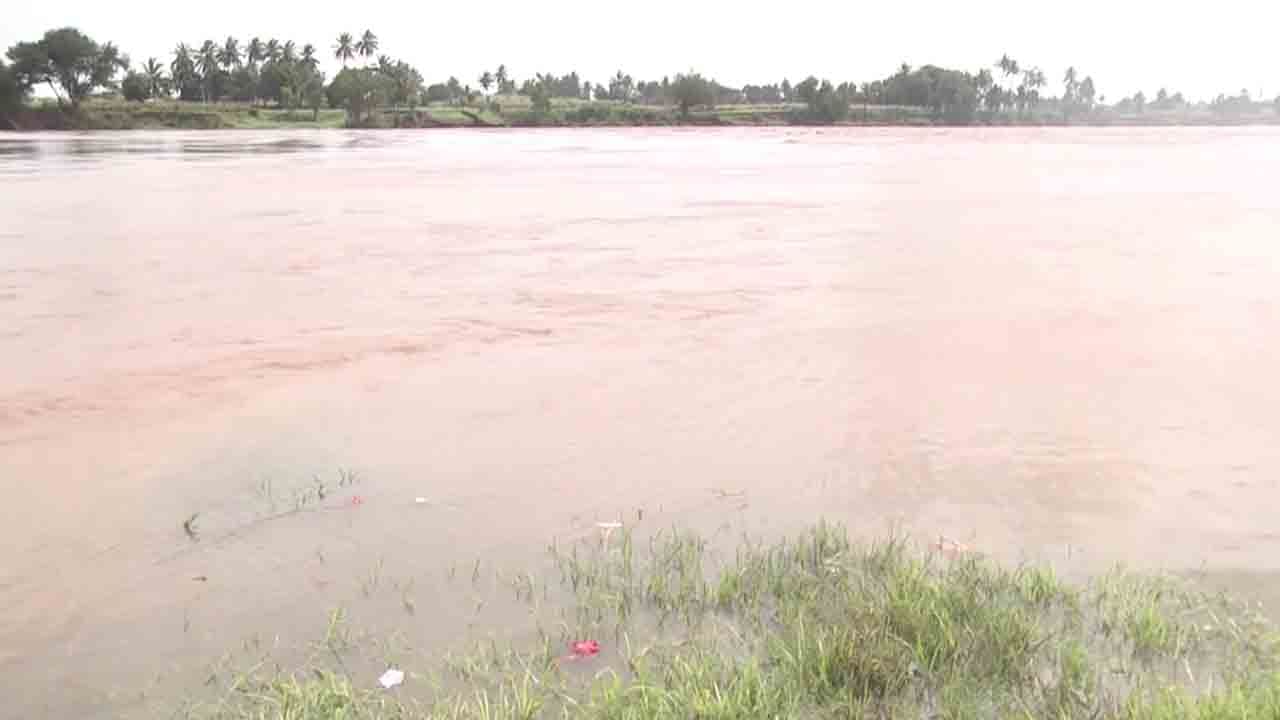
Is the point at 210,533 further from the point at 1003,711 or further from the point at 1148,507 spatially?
the point at 1148,507

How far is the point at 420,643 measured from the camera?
12.0 feet

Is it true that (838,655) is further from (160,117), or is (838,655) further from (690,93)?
(690,93)

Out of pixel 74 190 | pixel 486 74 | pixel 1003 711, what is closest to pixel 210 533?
pixel 1003 711

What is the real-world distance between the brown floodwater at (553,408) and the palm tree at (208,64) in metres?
115

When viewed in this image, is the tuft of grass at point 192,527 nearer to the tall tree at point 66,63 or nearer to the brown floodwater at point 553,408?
the brown floodwater at point 553,408

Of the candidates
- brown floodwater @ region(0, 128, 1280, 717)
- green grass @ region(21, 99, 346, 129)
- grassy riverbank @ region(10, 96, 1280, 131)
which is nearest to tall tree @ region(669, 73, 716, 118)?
grassy riverbank @ region(10, 96, 1280, 131)

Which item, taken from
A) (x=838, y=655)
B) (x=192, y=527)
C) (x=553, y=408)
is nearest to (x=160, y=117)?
(x=553, y=408)

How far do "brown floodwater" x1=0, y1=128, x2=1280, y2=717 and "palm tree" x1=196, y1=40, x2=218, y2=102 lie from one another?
115m

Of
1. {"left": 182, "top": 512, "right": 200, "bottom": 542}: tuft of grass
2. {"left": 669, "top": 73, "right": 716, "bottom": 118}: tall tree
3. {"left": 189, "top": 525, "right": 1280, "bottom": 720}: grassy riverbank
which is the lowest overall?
{"left": 182, "top": 512, "right": 200, "bottom": 542}: tuft of grass

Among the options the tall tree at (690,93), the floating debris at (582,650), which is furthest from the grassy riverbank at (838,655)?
the tall tree at (690,93)

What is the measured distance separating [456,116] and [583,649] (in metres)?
111

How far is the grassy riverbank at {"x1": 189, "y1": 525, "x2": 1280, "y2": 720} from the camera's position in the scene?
3104 millimetres

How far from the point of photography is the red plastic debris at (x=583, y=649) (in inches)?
139

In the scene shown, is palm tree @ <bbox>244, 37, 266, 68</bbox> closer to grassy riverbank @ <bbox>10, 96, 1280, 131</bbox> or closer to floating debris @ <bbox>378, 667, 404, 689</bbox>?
grassy riverbank @ <bbox>10, 96, 1280, 131</bbox>
